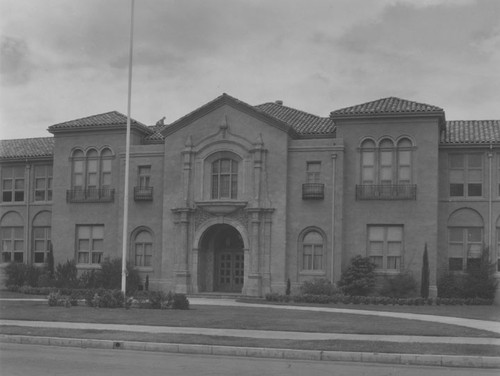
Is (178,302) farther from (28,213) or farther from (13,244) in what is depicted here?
(13,244)

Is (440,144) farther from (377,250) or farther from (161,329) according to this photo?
(161,329)

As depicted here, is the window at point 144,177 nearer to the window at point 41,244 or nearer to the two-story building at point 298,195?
the two-story building at point 298,195

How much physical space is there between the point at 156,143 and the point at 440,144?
51.2 ft

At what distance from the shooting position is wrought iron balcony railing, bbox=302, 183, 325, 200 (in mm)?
38844

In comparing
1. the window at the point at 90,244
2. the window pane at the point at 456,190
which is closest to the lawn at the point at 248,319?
the window pane at the point at 456,190

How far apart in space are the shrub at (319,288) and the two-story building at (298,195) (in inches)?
56.6

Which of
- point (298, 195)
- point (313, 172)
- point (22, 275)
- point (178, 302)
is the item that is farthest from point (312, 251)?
point (22, 275)

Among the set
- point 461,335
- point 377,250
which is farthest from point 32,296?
point 461,335

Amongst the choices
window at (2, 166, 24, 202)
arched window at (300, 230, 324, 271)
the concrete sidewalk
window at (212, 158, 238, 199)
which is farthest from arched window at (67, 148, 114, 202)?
the concrete sidewalk

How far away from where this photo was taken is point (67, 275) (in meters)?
41.8

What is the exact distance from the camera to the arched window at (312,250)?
128 feet

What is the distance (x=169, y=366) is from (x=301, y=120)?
30546 mm

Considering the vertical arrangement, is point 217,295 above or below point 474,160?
below

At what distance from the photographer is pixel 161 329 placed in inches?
789
